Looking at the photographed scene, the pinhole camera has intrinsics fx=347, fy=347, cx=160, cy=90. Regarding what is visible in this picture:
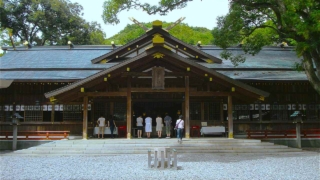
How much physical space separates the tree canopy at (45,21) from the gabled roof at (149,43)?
68.5ft

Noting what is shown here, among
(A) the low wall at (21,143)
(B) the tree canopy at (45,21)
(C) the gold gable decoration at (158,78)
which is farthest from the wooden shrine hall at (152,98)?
(B) the tree canopy at (45,21)

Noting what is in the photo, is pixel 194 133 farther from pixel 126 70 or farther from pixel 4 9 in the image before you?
pixel 4 9

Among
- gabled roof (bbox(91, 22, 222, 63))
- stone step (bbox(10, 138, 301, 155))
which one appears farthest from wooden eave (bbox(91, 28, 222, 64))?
stone step (bbox(10, 138, 301, 155))

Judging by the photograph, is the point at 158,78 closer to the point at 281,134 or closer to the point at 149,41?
the point at 149,41

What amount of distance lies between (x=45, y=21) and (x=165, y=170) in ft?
118

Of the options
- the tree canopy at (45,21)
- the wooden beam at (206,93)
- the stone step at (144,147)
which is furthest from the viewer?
the tree canopy at (45,21)

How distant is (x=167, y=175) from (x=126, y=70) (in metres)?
8.21

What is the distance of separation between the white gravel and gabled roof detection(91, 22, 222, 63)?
10.1 metres

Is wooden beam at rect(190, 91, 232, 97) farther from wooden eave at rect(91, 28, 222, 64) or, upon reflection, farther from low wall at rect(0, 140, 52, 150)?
low wall at rect(0, 140, 52, 150)

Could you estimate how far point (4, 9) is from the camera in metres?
41.7

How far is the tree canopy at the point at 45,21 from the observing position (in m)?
42.2

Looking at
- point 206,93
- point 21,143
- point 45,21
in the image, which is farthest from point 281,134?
point 45,21

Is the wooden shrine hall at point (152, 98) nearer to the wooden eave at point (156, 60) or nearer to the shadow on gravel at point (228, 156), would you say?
the wooden eave at point (156, 60)

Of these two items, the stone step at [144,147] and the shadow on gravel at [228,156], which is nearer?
the shadow on gravel at [228,156]
